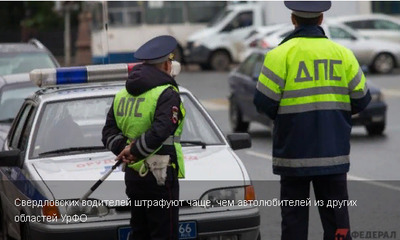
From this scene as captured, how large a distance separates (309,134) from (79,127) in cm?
270

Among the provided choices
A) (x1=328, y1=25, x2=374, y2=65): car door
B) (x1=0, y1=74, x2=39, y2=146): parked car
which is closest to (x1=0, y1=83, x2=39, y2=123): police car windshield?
(x1=0, y1=74, x2=39, y2=146): parked car

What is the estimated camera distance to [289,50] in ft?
21.9

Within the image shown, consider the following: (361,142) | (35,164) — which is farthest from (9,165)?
(361,142)

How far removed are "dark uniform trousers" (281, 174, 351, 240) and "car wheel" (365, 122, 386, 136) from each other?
466 inches

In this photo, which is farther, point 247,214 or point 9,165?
point 9,165

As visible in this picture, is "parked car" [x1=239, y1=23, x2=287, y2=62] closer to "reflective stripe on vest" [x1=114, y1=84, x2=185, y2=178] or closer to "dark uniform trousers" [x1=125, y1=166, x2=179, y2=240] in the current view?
"reflective stripe on vest" [x1=114, y1=84, x2=185, y2=178]

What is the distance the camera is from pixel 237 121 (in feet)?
64.8

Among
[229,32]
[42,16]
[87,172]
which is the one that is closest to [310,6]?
[87,172]

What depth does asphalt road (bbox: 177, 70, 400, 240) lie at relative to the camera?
32.9 ft

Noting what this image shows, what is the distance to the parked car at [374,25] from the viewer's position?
35.7m

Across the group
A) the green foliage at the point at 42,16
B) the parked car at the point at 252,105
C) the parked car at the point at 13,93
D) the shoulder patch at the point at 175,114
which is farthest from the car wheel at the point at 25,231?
the green foliage at the point at 42,16

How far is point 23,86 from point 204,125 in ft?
17.7

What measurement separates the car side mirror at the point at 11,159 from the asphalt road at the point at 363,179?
2282 mm

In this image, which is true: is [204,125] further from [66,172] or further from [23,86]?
[23,86]
